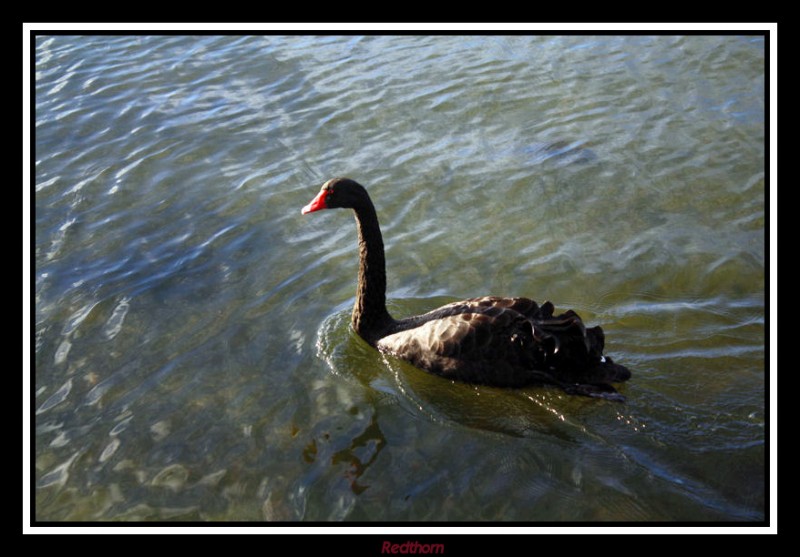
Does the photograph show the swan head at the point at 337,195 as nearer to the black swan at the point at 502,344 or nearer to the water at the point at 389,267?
the black swan at the point at 502,344

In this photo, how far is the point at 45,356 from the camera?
19.1 ft

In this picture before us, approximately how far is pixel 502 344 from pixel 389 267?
6.11 ft

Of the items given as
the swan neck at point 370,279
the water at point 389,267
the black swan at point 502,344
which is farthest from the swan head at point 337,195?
the water at point 389,267

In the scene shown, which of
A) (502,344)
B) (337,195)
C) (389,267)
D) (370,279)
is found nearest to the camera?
(502,344)

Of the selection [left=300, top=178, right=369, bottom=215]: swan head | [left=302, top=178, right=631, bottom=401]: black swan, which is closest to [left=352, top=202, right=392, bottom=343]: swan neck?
[left=302, top=178, right=631, bottom=401]: black swan

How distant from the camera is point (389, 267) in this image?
679cm

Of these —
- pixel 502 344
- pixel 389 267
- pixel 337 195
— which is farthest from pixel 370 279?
pixel 502 344

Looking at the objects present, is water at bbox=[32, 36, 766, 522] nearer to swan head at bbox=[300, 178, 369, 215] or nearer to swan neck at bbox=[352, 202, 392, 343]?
swan neck at bbox=[352, 202, 392, 343]

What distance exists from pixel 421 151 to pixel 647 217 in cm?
258

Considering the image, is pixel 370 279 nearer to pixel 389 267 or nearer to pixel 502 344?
pixel 389 267

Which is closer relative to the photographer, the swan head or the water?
the water

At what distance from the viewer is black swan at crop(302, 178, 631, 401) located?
5074mm

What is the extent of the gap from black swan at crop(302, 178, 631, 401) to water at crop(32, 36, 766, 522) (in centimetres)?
15
